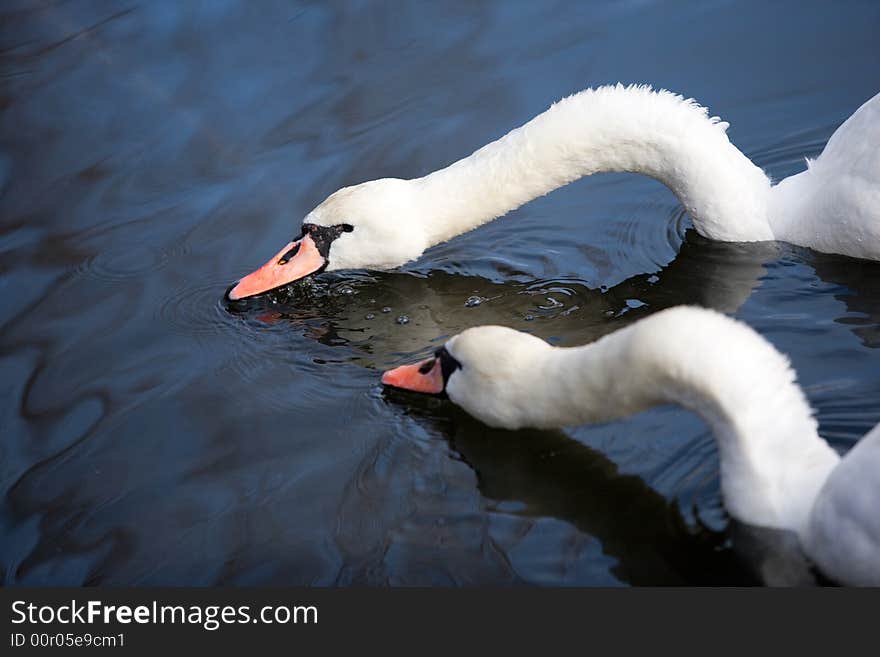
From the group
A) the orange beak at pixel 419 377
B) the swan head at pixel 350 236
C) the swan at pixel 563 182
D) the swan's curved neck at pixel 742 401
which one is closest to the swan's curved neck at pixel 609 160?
the swan at pixel 563 182

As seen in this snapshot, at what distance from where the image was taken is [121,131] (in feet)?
33.8

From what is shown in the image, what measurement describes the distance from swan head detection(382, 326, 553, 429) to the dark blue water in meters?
0.23

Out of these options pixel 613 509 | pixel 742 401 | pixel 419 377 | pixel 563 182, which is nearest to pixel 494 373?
pixel 419 377

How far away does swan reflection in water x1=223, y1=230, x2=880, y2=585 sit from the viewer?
203 inches

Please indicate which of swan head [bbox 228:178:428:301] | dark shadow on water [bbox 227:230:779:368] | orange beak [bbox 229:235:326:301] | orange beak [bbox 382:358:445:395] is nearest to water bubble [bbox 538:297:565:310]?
dark shadow on water [bbox 227:230:779:368]

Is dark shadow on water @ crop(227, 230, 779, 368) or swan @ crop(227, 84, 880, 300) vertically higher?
swan @ crop(227, 84, 880, 300)

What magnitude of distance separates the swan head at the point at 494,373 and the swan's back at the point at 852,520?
1.39 meters

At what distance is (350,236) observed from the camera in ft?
25.2

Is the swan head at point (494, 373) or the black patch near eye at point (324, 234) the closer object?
the swan head at point (494, 373)

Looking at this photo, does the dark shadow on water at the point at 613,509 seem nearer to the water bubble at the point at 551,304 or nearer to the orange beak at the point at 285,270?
the water bubble at the point at 551,304

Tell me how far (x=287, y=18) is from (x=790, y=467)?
7.68 m

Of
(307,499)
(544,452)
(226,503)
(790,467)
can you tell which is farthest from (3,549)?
(790,467)

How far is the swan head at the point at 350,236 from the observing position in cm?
759

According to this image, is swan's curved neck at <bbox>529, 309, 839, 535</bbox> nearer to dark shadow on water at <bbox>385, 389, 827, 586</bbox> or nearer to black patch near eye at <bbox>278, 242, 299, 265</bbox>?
dark shadow on water at <bbox>385, 389, 827, 586</bbox>
